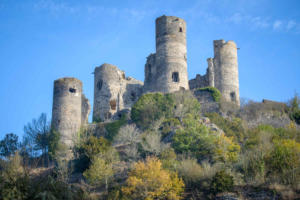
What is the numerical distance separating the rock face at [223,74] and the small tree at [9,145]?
17761mm

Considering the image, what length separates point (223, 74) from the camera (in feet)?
137

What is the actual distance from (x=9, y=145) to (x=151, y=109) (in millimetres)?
13126

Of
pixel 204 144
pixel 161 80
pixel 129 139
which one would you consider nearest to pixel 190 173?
pixel 204 144

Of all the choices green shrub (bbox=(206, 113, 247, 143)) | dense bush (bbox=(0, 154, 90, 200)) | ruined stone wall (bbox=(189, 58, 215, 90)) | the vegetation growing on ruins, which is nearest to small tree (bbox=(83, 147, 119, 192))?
the vegetation growing on ruins

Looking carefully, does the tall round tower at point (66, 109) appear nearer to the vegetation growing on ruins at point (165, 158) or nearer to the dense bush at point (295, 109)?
the vegetation growing on ruins at point (165, 158)

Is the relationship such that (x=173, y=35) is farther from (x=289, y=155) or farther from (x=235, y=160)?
(x=289, y=155)

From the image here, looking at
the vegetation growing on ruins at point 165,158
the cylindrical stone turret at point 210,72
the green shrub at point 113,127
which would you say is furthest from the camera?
the cylindrical stone turret at point 210,72

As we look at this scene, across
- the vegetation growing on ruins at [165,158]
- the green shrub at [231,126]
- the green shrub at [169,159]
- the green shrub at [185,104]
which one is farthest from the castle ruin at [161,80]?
the green shrub at [169,159]

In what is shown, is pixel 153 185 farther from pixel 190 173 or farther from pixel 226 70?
pixel 226 70

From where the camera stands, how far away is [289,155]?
2344 cm

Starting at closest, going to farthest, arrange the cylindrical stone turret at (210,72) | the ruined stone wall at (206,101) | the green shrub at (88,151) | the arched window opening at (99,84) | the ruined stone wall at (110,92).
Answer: the green shrub at (88,151) < the ruined stone wall at (206,101) < the cylindrical stone turret at (210,72) < the ruined stone wall at (110,92) < the arched window opening at (99,84)

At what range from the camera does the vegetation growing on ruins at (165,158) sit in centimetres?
2202

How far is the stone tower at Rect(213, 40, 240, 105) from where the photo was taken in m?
41.2

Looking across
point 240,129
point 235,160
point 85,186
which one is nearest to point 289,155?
point 235,160
